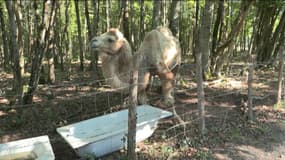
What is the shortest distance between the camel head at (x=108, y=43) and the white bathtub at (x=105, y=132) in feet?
3.94

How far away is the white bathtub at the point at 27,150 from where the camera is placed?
3.97 m

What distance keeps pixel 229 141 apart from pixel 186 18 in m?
15.3

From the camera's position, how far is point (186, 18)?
19516 millimetres

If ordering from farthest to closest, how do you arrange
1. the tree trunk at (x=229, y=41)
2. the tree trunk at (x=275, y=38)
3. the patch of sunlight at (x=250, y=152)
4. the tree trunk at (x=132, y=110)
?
1. the tree trunk at (x=275, y=38)
2. the tree trunk at (x=229, y=41)
3. the patch of sunlight at (x=250, y=152)
4. the tree trunk at (x=132, y=110)

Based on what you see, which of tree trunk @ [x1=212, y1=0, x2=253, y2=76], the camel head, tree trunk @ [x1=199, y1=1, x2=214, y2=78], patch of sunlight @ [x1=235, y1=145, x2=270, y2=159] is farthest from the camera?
tree trunk @ [x1=212, y1=0, x2=253, y2=76]

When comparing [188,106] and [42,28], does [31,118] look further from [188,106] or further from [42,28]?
[188,106]

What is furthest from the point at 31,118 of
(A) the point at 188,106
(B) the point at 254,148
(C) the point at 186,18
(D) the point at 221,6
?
(C) the point at 186,18

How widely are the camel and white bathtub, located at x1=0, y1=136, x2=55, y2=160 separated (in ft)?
5.81

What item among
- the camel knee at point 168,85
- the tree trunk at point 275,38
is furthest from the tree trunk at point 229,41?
the tree trunk at point 275,38

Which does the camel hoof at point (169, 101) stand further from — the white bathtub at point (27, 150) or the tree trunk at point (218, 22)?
the tree trunk at point (218, 22)

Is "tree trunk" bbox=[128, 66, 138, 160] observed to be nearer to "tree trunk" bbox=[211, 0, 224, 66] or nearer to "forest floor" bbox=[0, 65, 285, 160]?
"forest floor" bbox=[0, 65, 285, 160]

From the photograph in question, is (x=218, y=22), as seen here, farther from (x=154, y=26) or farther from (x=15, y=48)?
(x=15, y=48)

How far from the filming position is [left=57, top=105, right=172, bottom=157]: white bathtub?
4355mm

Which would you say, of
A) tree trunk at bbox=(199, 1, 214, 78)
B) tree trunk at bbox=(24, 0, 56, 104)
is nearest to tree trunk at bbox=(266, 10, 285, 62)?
tree trunk at bbox=(199, 1, 214, 78)
